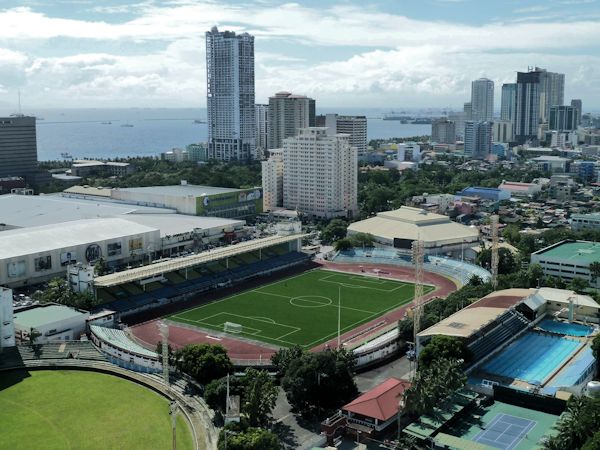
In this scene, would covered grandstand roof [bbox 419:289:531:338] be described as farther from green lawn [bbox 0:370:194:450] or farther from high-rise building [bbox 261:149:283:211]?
high-rise building [bbox 261:149:283:211]

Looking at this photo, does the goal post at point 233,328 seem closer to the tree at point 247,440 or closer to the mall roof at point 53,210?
the tree at point 247,440

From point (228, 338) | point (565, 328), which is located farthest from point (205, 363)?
point (565, 328)

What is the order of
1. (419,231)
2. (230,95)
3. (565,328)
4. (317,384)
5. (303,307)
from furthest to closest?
(230,95) < (419,231) < (303,307) < (565,328) < (317,384)

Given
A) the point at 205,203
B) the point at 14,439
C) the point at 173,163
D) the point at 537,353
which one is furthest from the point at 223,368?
the point at 173,163

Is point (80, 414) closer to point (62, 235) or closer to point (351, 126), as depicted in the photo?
point (62, 235)

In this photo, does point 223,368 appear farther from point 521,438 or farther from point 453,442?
point 521,438

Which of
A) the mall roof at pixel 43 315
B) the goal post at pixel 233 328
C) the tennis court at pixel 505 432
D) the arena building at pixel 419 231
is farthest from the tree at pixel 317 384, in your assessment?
the arena building at pixel 419 231
